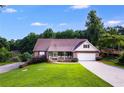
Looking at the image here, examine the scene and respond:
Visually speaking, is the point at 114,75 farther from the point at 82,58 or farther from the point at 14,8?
the point at 14,8

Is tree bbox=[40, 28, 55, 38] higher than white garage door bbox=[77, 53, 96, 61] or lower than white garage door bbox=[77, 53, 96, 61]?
higher

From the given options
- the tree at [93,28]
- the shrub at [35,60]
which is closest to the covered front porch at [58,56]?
the shrub at [35,60]

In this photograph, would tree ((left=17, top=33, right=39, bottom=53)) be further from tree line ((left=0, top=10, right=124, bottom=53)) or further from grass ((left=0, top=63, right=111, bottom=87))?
grass ((left=0, top=63, right=111, bottom=87))

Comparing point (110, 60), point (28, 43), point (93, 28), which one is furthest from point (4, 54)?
point (110, 60)

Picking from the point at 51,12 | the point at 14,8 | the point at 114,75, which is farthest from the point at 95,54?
the point at 14,8

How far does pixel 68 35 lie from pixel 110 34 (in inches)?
42.1

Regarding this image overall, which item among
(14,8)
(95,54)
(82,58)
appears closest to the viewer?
(14,8)

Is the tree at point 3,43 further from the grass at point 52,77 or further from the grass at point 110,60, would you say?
the grass at point 110,60

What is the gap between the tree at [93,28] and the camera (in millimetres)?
10438

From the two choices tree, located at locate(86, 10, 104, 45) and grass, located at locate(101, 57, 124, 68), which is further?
grass, located at locate(101, 57, 124, 68)

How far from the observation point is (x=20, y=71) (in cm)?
1113

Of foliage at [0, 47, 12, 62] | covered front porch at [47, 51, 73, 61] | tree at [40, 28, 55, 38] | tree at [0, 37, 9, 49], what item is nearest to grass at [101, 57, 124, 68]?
covered front porch at [47, 51, 73, 61]

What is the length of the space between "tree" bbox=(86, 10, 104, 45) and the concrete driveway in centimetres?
77

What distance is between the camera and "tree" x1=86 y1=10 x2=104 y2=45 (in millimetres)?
10438
